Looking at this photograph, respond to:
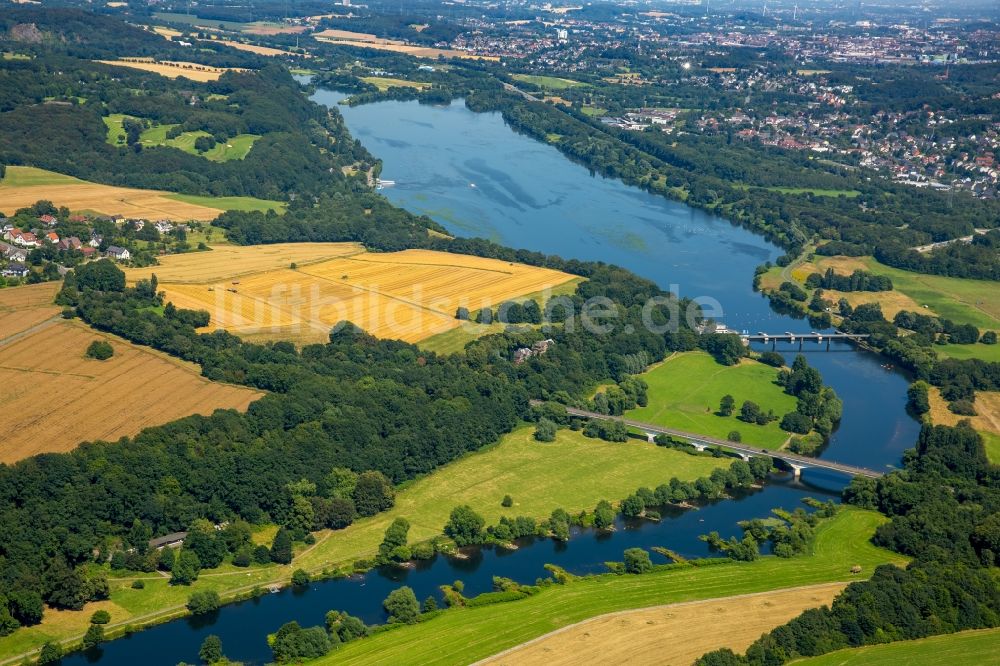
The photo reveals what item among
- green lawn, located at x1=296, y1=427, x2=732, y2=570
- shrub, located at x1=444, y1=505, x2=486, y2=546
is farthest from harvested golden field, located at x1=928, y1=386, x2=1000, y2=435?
shrub, located at x1=444, y1=505, x2=486, y2=546

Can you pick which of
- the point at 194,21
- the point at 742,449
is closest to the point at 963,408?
the point at 742,449

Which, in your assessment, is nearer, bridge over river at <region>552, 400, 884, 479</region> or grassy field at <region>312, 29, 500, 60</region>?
bridge over river at <region>552, 400, 884, 479</region>

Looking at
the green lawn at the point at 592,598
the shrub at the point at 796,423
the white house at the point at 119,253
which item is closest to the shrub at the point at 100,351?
the white house at the point at 119,253

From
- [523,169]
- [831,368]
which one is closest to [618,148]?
[523,169]

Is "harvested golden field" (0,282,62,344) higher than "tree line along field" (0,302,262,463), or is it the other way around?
"tree line along field" (0,302,262,463)

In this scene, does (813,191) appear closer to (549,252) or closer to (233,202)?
(549,252)

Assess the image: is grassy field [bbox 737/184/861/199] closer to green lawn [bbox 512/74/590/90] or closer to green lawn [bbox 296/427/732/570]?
green lawn [bbox 512/74/590/90]
